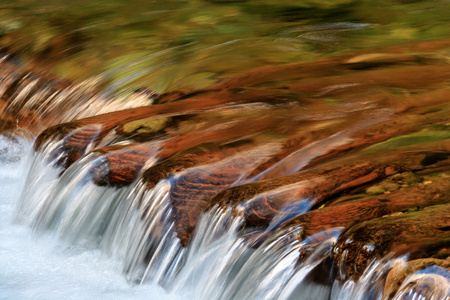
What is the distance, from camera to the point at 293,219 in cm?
287

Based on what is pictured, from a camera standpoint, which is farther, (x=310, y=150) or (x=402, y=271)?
(x=310, y=150)

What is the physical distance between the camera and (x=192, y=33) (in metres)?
6.87

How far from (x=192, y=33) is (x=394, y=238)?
484 cm

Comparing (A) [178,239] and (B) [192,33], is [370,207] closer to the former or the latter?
(A) [178,239]

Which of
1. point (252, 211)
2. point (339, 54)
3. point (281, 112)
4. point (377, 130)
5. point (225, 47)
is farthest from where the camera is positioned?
point (225, 47)

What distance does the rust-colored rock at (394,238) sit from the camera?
229cm

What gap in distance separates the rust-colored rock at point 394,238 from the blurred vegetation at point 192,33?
2.77 meters

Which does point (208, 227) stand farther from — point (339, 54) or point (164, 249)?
point (339, 54)

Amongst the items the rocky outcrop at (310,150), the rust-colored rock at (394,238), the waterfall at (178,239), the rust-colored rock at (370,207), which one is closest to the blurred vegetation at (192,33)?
the rocky outcrop at (310,150)

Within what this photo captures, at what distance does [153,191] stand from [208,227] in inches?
18.1

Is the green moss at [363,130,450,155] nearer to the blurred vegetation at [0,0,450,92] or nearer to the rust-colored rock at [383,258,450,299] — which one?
the rust-colored rock at [383,258,450,299]

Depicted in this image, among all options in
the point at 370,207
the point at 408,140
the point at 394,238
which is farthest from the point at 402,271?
the point at 408,140

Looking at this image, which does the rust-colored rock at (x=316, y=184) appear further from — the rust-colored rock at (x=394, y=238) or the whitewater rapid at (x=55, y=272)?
the whitewater rapid at (x=55, y=272)

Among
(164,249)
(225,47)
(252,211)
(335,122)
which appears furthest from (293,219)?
(225,47)
